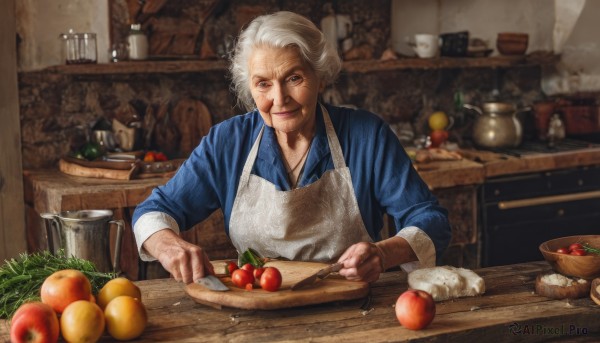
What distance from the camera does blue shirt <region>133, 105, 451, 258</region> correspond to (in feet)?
10.7

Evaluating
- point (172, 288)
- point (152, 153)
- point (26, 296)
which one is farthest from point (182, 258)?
point (152, 153)

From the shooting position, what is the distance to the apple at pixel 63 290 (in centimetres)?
244

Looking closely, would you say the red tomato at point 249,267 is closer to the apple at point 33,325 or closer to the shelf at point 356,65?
the apple at point 33,325

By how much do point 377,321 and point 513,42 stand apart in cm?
417

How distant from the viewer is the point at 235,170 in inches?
132

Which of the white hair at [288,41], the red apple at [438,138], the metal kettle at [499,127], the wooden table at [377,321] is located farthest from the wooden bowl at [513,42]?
the wooden table at [377,321]

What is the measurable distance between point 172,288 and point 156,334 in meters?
0.43

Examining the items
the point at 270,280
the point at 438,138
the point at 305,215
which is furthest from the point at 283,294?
the point at 438,138

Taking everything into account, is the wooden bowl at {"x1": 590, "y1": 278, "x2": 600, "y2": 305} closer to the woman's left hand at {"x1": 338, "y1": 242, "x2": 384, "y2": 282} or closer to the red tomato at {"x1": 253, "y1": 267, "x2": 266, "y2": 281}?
the woman's left hand at {"x1": 338, "y1": 242, "x2": 384, "y2": 282}

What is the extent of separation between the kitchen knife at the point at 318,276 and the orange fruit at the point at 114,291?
19.3 inches

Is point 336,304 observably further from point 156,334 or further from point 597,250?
point 597,250

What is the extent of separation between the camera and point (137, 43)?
524 centimetres

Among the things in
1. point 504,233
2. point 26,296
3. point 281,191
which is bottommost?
point 504,233

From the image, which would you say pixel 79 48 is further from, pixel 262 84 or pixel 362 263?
pixel 362 263
